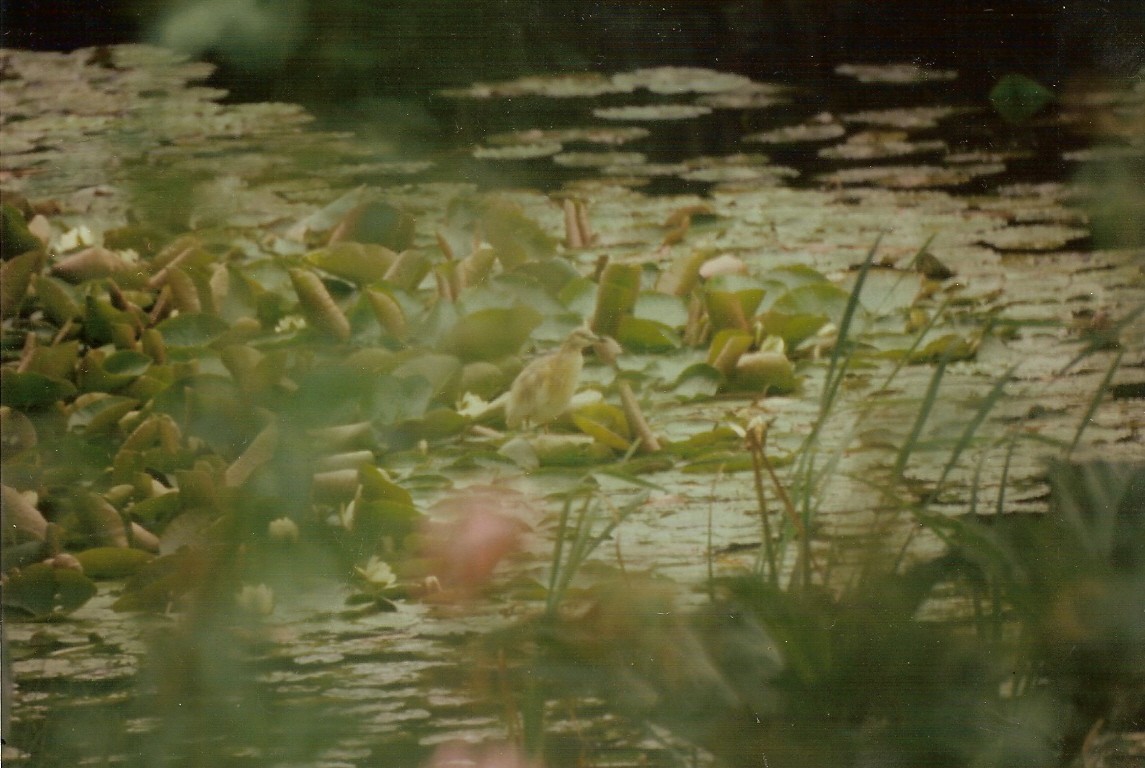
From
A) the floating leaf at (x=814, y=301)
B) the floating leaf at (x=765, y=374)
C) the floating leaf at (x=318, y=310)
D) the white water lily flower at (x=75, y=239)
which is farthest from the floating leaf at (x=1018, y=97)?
the white water lily flower at (x=75, y=239)

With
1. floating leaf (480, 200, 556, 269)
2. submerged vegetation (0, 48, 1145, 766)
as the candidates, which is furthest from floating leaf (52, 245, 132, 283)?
floating leaf (480, 200, 556, 269)

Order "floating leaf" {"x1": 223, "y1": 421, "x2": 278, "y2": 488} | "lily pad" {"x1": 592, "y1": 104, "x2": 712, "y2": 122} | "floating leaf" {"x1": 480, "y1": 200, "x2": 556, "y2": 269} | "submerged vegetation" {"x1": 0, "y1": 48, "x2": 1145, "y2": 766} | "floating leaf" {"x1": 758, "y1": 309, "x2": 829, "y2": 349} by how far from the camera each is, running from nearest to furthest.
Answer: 1. "submerged vegetation" {"x1": 0, "y1": 48, "x2": 1145, "y2": 766}
2. "floating leaf" {"x1": 223, "y1": 421, "x2": 278, "y2": 488}
3. "floating leaf" {"x1": 758, "y1": 309, "x2": 829, "y2": 349}
4. "floating leaf" {"x1": 480, "y1": 200, "x2": 556, "y2": 269}
5. "lily pad" {"x1": 592, "y1": 104, "x2": 712, "y2": 122}

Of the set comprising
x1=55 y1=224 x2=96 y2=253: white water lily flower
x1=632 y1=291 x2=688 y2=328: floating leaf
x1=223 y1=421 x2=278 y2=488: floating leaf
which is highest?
x1=55 y1=224 x2=96 y2=253: white water lily flower

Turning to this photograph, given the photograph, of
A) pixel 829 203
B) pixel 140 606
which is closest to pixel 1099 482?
pixel 140 606

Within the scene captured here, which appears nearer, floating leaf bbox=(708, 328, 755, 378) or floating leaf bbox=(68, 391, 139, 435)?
floating leaf bbox=(68, 391, 139, 435)

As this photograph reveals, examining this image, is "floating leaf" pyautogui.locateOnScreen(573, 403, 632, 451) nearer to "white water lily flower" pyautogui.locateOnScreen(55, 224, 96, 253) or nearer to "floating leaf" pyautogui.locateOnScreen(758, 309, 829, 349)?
"floating leaf" pyautogui.locateOnScreen(758, 309, 829, 349)

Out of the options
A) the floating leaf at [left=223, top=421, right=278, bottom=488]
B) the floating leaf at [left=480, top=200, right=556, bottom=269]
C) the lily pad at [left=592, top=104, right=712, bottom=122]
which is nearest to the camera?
the floating leaf at [left=223, top=421, right=278, bottom=488]

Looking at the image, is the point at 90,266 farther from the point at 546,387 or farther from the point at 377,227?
the point at 546,387

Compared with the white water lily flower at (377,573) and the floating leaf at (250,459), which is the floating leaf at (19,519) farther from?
the white water lily flower at (377,573)
